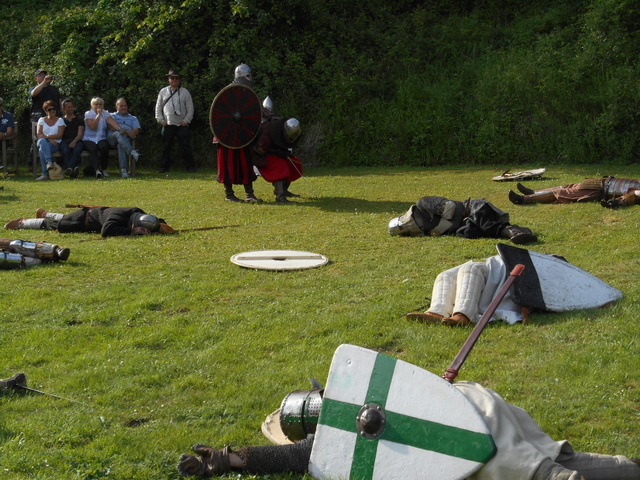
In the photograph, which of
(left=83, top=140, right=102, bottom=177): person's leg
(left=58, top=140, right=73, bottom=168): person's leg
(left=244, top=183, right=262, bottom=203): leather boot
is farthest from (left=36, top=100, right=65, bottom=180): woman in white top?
(left=244, top=183, right=262, bottom=203): leather boot

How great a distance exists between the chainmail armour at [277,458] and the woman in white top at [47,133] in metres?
13.0

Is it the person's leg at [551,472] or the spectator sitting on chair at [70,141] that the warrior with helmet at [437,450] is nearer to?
the person's leg at [551,472]

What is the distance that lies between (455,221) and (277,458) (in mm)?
5464

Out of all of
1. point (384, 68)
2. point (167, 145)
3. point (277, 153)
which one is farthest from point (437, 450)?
point (384, 68)

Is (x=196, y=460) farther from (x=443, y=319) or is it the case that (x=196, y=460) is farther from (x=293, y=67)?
(x=293, y=67)

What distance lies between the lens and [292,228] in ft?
29.7

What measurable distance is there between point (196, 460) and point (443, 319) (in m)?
2.28

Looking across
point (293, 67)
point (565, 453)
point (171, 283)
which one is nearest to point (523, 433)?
point (565, 453)

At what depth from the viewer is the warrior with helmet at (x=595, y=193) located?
929 centimetres

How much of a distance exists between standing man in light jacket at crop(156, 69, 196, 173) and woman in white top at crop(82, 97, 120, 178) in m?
1.01

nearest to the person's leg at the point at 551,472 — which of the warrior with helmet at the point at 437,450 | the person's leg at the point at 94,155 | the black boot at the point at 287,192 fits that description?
the warrior with helmet at the point at 437,450

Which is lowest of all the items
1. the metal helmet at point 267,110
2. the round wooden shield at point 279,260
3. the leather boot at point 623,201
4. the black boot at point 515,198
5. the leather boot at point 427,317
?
the round wooden shield at point 279,260

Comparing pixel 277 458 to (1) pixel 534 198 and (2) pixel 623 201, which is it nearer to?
(2) pixel 623 201

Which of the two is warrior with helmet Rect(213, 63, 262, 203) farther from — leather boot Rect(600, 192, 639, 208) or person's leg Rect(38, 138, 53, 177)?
person's leg Rect(38, 138, 53, 177)
